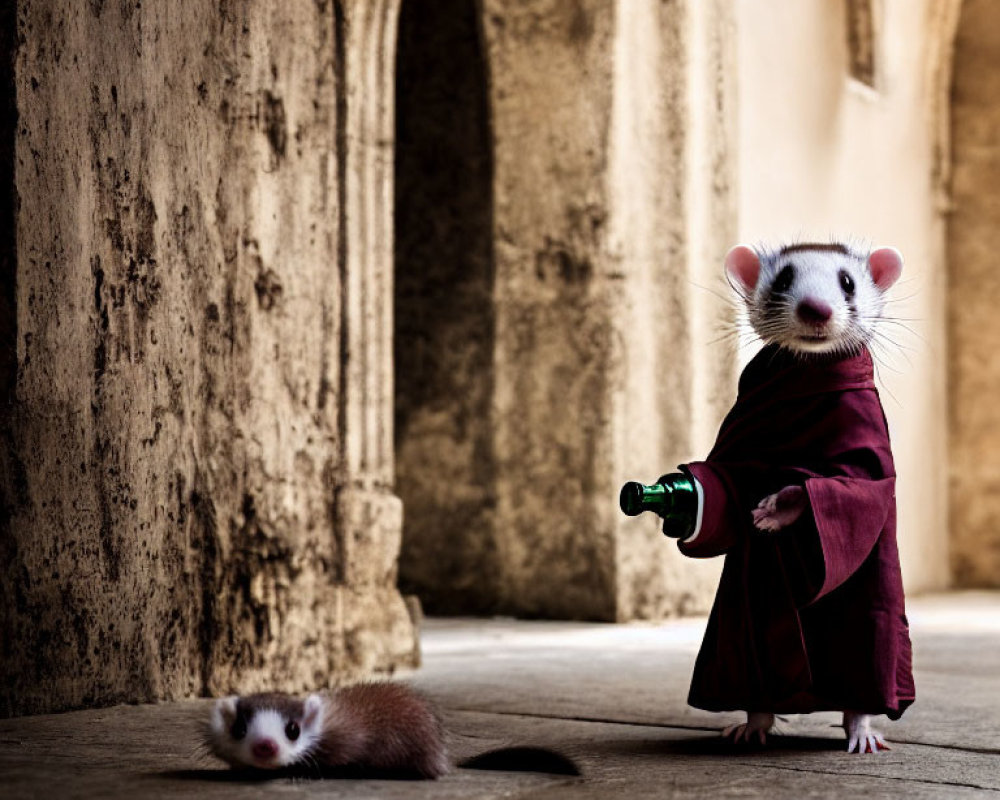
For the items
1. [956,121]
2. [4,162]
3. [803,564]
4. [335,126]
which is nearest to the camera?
[803,564]

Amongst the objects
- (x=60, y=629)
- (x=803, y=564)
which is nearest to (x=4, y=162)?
(x=60, y=629)

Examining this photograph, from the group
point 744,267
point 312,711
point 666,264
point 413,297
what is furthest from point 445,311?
point 312,711

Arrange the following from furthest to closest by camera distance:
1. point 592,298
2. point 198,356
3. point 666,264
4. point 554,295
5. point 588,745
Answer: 1. point 666,264
2. point 554,295
3. point 592,298
4. point 198,356
5. point 588,745

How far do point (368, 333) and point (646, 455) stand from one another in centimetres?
315

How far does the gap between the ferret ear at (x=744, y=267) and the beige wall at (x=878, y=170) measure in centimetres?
561

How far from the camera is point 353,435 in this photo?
19.2 ft

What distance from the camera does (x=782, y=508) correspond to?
12.1 ft

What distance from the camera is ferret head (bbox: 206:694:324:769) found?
317 cm

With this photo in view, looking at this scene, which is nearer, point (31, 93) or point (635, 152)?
point (31, 93)

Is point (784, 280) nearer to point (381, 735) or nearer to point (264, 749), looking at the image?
point (381, 735)

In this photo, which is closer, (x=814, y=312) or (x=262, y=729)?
(x=262, y=729)

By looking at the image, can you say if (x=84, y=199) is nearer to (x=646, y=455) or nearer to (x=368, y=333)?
(x=368, y=333)

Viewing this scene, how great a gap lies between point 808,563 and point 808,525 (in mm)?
93

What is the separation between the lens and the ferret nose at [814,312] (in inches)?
150
